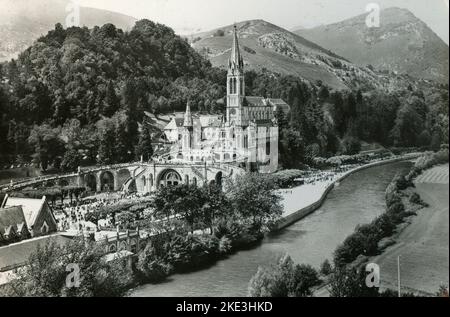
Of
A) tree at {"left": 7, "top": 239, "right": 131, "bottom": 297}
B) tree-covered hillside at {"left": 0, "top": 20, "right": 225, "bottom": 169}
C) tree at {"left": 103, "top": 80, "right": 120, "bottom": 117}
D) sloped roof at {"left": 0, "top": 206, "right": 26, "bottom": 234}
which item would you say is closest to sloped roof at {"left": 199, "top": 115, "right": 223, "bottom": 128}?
tree-covered hillside at {"left": 0, "top": 20, "right": 225, "bottom": 169}

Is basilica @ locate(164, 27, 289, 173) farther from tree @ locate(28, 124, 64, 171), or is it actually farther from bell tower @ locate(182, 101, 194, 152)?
tree @ locate(28, 124, 64, 171)

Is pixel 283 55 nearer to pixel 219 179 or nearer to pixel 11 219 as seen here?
pixel 219 179

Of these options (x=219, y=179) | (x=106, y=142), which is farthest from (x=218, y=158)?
(x=106, y=142)

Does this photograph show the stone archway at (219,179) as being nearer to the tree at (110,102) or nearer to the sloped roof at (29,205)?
the tree at (110,102)

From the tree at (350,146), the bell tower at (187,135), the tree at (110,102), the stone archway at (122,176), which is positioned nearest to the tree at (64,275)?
the stone archway at (122,176)

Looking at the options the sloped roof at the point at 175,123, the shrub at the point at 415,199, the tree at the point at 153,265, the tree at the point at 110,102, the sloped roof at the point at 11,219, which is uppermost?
the tree at the point at 110,102

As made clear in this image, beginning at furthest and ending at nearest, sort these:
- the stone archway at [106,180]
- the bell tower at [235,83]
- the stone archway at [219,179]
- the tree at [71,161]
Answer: the bell tower at [235,83] → the stone archway at [106,180] → the tree at [71,161] → the stone archway at [219,179]
